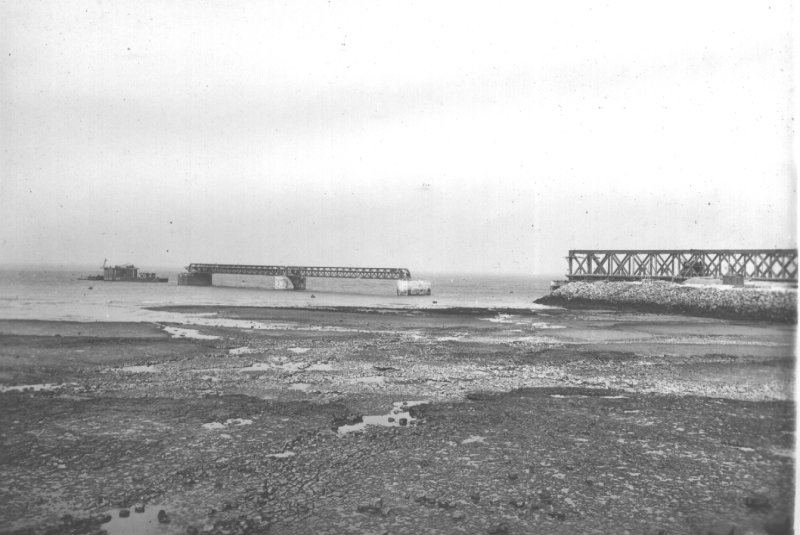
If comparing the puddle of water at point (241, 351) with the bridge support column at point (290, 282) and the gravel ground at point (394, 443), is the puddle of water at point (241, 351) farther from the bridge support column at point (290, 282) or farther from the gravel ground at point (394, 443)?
the bridge support column at point (290, 282)

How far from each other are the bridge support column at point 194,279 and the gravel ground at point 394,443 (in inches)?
3219

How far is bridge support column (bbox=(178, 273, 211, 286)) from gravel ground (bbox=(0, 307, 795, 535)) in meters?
81.8

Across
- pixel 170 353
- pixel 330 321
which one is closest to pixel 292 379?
pixel 170 353

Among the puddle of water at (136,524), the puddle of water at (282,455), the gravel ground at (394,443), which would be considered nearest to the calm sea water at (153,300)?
the gravel ground at (394,443)

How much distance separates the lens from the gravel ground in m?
5.73

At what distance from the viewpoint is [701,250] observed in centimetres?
5072

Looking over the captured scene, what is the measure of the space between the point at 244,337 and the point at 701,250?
45.7m

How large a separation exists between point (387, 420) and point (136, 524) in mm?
4671

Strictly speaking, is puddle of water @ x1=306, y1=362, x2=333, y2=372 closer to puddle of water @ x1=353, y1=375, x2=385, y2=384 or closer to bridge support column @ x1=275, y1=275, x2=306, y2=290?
puddle of water @ x1=353, y1=375, x2=385, y2=384

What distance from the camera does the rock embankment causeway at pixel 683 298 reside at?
32.3 m

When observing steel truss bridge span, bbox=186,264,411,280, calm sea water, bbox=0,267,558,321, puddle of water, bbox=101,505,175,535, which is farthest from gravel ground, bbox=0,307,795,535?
steel truss bridge span, bbox=186,264,411,280

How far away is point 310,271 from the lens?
270 feet

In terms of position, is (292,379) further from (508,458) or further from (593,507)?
(593,507)

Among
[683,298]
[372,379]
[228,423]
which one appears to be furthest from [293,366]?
[683,298]
